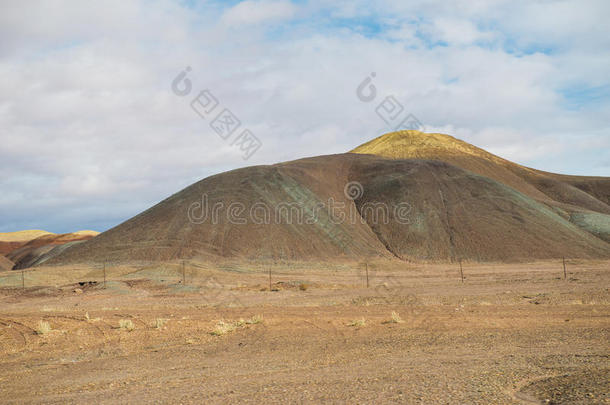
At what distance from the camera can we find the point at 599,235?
257ft

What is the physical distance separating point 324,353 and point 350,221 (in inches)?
2549

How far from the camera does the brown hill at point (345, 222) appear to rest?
68.1m

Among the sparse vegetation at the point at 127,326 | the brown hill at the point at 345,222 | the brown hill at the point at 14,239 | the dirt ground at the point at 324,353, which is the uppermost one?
the brown hill at the point at 14,239

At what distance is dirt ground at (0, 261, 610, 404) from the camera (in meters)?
9.26

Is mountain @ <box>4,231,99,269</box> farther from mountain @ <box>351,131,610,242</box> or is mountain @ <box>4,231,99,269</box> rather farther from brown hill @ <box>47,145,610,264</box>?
mountain @ <box>351,131,610,242</box>

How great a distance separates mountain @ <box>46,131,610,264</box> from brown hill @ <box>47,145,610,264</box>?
0.54ft

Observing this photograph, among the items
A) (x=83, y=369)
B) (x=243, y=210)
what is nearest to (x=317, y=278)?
(x=243, y=210)

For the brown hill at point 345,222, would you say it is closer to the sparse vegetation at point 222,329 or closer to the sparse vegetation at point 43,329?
the sparse vegetation at point 43,329

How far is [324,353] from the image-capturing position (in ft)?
44.7

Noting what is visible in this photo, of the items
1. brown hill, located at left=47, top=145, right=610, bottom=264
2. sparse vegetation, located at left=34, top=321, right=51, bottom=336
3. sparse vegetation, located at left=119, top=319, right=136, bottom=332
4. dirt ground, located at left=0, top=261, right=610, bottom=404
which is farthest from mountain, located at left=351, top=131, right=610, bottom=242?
sparse vegetation, located at left=34, top=321, right=51, bottom=336

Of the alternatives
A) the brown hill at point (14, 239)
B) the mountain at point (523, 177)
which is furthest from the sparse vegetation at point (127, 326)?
the brown hill at point (14, 239)

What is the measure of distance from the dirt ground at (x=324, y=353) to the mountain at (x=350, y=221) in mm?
39625

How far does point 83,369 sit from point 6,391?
2.13 meters

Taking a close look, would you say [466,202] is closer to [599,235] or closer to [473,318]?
[599,235]
